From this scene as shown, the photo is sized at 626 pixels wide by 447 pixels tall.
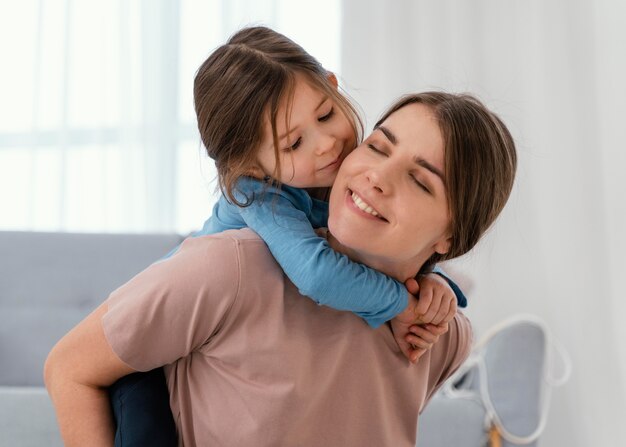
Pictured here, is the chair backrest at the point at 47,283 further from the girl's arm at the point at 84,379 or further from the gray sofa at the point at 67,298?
the girl's arm at the point at 84,379

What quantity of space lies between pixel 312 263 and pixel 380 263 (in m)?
0.19

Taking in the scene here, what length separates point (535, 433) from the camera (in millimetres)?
2516

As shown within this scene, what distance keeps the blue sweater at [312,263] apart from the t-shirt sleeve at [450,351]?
221 mm

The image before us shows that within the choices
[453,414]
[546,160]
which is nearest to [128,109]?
[546,160]

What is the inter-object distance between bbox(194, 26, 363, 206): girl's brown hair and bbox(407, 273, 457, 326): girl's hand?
33 centimetres

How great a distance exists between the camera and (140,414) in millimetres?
1289

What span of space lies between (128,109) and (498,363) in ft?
6.90

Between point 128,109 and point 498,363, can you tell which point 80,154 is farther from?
point 498,363

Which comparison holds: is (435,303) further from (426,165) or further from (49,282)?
(49,282)

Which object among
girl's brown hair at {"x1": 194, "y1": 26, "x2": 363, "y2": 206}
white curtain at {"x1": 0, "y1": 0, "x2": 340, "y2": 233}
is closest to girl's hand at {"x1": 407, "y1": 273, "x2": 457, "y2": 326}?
girl's brown hair at {"x1": 194, "y1": 26, "x2": 363, "y2": 206}

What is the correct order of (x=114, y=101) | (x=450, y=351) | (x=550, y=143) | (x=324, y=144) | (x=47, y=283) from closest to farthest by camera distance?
1. (x=324, y=144)
2. (x=450, y=351)
3. (x=47, y=283)
4. (x=550, y=143)
5. (x=114, y=101)

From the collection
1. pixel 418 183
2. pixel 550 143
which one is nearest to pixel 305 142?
pixel 418 183

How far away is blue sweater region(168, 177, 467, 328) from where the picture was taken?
127 cm

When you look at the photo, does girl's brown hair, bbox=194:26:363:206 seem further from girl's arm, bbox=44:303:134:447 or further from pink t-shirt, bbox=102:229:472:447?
girl's arm, bbox=44:303:134:447
